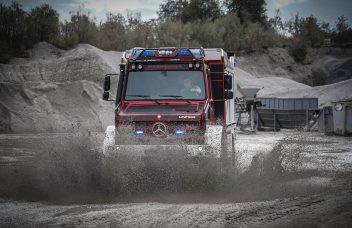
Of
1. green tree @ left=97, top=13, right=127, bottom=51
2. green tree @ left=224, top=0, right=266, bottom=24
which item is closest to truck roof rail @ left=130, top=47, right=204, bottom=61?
green tree @ left=97, top=13, right=127, bottom=51

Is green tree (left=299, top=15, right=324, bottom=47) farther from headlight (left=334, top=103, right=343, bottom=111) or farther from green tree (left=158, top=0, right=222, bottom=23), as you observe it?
headlight (left=334, top=103, right=343, bottom=111)

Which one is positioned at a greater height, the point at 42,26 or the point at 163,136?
the point at 42,26

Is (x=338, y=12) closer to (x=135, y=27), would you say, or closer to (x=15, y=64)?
(x=135, y=27)

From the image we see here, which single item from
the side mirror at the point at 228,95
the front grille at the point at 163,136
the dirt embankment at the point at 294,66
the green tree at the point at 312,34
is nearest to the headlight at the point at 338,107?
the side mirror at the point at 228,95

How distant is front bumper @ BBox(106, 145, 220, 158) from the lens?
10273 mm

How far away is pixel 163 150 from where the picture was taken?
1026 centimetres

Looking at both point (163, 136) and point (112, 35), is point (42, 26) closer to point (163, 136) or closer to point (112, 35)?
point (112, 35)

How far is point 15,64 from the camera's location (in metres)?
38.9

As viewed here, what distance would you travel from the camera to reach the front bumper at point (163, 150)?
10273 millimetres

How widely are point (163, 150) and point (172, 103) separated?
157cm

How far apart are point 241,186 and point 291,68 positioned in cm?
5406

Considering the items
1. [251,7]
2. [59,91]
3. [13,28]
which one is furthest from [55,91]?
[251,7]

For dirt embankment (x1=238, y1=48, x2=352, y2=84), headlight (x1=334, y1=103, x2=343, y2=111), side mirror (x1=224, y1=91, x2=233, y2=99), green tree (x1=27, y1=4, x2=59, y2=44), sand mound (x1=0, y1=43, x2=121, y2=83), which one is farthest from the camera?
dirt embankment (x1=238, y1=48, x2=352, y2=84)

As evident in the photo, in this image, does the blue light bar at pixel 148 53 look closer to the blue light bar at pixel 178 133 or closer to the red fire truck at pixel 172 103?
the red fire truck at pixel 172 103
